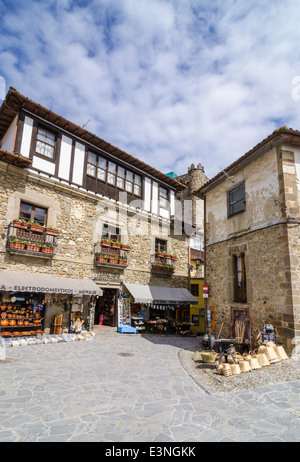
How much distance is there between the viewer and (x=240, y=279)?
1120 cm

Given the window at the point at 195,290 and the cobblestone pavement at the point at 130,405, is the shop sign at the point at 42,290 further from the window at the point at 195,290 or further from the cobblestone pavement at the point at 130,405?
the window at the point at 195,290

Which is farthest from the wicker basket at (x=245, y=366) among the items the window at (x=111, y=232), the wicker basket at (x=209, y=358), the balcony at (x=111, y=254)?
the window at (x=111, y=232)

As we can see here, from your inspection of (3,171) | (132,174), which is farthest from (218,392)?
(132,174)

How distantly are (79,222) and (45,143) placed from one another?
169 inches

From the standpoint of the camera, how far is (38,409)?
185 inches

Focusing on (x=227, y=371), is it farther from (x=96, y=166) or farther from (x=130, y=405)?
(x=96, y=166)

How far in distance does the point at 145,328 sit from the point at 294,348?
9.04m

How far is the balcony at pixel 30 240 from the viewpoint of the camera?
37.1 feet

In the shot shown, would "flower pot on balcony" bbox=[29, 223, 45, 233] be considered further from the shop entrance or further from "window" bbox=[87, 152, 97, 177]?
the shop entrance

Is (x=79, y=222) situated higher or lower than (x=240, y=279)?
higher

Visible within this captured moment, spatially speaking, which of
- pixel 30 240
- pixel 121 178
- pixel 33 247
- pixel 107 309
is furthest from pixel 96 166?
pixel 107 309

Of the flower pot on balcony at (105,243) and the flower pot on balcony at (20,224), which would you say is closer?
the flower pot on balcony at (20,224)

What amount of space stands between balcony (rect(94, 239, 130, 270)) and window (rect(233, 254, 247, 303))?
253 inches

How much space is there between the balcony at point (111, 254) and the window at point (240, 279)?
6432 mm
